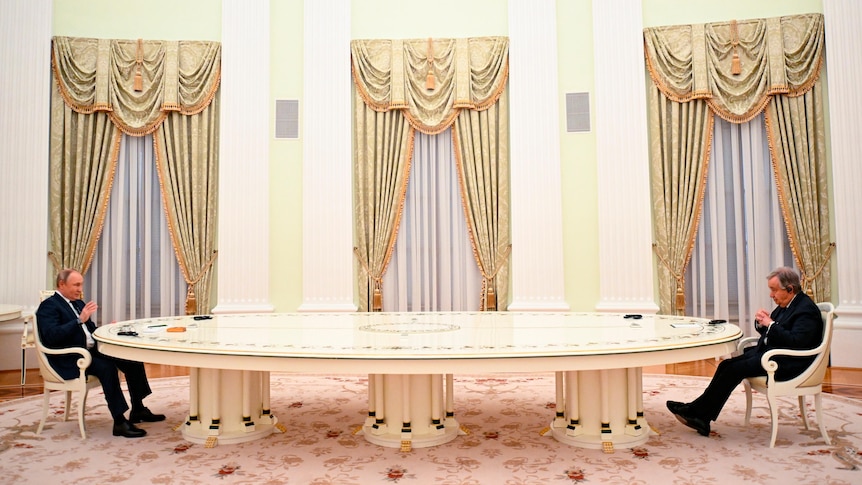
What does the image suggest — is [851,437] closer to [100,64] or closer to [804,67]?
[804,67]

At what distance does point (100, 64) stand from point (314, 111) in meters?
2.70

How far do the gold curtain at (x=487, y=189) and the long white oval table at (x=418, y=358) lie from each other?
296 centimetres

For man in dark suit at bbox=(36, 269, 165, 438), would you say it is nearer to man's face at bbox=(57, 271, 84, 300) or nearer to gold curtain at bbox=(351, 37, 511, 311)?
man's face at bbox=(57, 271, 84, 300)

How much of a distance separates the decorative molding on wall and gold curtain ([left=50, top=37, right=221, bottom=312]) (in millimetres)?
142

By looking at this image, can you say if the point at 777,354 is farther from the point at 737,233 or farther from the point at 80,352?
the point at 80,352

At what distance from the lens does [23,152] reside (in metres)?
7.65

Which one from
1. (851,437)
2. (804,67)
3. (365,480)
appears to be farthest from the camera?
(804,67)

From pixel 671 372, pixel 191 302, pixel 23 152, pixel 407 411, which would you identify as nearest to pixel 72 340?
pixel 407 411

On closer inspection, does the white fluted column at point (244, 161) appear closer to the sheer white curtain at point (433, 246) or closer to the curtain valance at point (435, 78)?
the curtain valance at point (435, 78)

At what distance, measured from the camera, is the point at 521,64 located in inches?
317

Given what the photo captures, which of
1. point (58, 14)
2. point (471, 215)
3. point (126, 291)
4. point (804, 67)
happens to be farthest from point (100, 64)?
point (804, 67)

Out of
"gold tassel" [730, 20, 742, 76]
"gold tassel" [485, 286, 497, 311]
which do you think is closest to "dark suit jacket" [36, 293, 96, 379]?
"gold tassel" [485, 286, 497, 311]

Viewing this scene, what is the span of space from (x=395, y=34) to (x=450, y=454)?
5970 mm

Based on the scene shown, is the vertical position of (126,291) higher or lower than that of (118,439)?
higher
